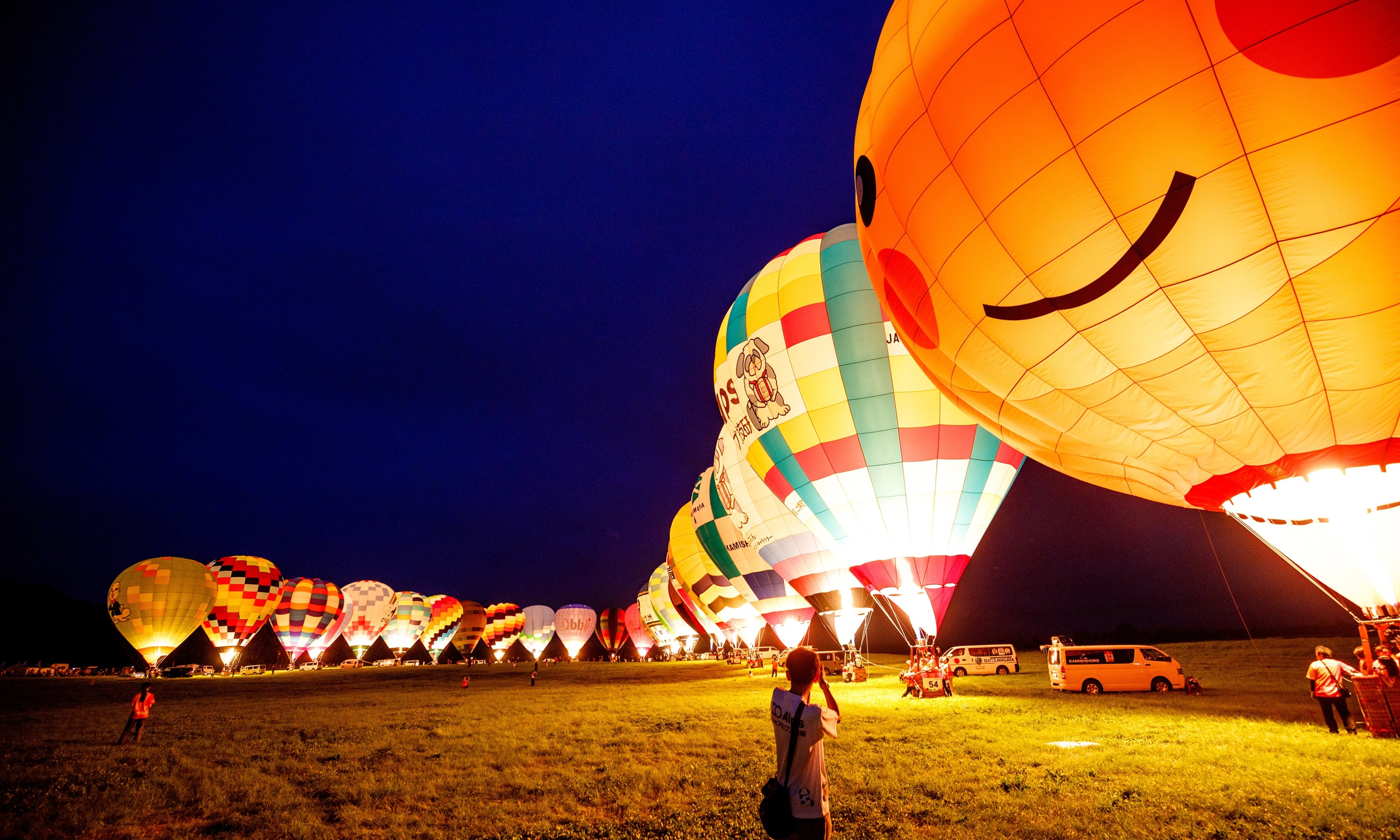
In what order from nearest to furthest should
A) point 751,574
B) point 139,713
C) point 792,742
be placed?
point 792,742, point 139,713, point 751,574

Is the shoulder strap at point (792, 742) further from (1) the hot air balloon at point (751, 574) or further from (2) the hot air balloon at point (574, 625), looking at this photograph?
(2) the hot air balloon at point (574, 625)

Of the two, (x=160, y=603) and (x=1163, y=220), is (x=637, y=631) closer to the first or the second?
(x=160, y=603)

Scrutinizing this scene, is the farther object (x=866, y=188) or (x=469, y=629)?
(x=469, y=629)

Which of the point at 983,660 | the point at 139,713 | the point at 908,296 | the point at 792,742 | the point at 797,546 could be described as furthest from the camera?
the point at 983,660

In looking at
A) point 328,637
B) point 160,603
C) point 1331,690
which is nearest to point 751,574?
point 1331,690

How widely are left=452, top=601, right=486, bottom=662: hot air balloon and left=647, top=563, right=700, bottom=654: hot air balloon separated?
51.3 ft

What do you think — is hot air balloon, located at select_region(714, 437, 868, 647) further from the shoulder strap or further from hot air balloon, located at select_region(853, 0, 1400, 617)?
the shoulder strap

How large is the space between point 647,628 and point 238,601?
29.3 metres

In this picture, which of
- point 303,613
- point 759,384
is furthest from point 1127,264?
point 303,613

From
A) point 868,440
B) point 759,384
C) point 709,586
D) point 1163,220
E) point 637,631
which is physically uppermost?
point 759,384

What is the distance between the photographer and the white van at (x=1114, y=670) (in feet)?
38.2

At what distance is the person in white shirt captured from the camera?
89.2 inches

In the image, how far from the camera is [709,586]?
2747 centimetres

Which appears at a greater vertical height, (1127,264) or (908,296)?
(908,296)
